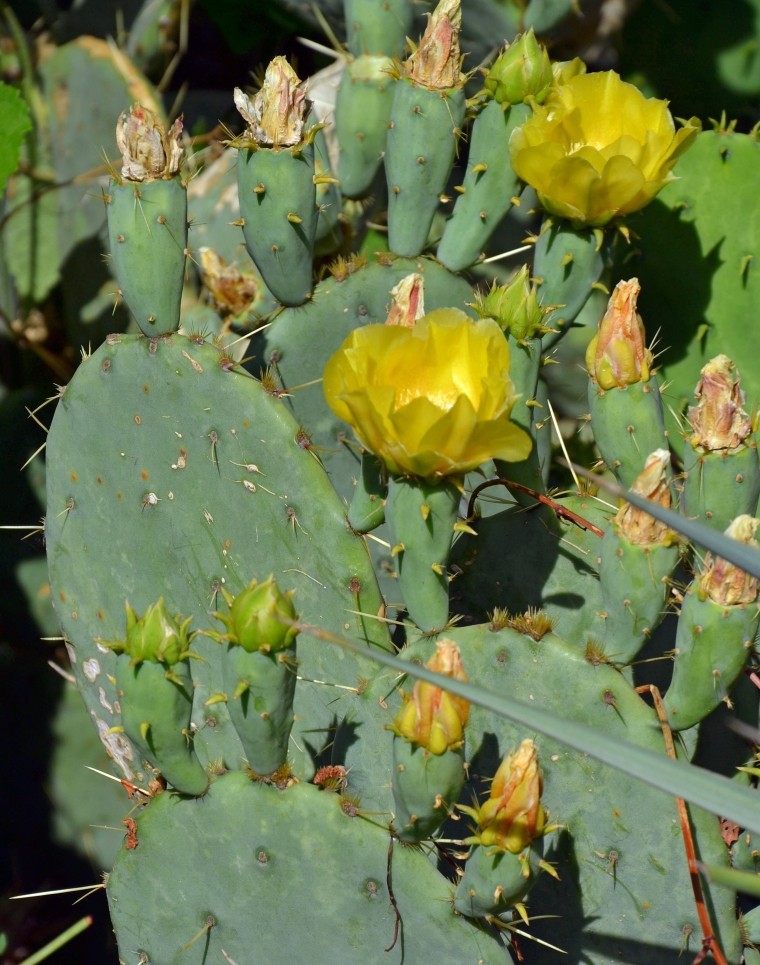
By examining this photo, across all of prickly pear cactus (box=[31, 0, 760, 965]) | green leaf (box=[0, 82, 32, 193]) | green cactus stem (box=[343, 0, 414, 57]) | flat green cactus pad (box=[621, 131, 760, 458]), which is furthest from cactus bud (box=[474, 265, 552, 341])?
green leaf (box=[0, 82, 32, 193])

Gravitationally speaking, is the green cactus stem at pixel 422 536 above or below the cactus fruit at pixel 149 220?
below

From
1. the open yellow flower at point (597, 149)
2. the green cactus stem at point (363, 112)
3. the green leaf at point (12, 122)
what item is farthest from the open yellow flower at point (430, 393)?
the green leaf at point (12, 122)

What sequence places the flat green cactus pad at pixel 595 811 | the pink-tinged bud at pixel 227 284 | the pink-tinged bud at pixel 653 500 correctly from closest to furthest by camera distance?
the pink-tinged bud at pixel 653 500 < the flat green cactus pad at pixel 595 811 < the pink-tinged bud at pixel 227 284

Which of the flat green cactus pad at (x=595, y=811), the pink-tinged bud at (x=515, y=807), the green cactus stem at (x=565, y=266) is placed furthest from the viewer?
the green cactus stem at (x=565, y=266)

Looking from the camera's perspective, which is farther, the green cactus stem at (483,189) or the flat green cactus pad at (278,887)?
the green cactus stem at (483,189)

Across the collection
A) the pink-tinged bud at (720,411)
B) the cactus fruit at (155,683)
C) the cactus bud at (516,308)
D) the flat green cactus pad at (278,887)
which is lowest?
the flat green cactus pad at (278,887)

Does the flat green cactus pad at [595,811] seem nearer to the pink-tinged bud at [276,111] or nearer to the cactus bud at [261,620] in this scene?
the cactus bud at [261,620]

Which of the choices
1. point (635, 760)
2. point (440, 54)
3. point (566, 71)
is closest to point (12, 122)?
point (440, 54)

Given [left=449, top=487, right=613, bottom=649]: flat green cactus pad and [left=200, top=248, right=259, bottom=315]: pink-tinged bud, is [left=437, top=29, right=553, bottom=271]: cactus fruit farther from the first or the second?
[left=200, top=248, right=259, bottom=315]: pink-tinged bud
